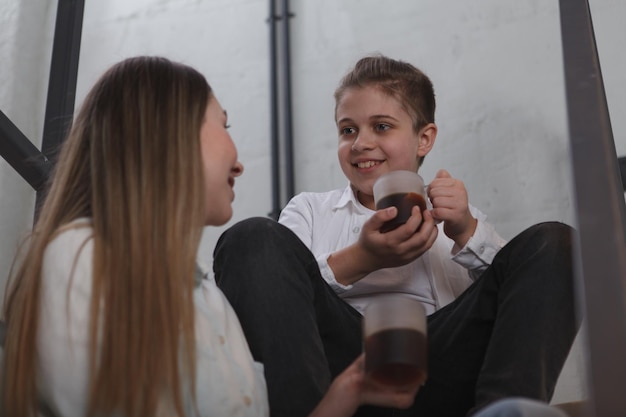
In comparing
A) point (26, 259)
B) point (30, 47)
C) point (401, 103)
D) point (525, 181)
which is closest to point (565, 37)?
point (26, 259)

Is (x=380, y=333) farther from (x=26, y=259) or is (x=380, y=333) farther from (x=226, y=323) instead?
(x=26, y=259)

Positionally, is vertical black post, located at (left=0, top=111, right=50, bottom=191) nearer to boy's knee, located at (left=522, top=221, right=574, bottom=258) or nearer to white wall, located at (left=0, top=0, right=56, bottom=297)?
boy's knee, located at (left=522, top=221, right=574, bottom=258)

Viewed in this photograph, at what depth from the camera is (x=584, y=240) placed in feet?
1.96

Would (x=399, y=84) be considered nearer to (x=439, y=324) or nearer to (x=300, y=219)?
(x=300, y=219)

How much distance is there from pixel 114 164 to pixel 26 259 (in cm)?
14

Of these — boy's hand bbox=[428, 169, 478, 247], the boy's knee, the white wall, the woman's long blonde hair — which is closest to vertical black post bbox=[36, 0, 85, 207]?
the woman's long blonde hair

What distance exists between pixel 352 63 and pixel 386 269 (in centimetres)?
99

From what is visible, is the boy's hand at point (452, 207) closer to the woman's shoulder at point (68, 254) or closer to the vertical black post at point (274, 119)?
the woman's shoulder at point (68, 254)

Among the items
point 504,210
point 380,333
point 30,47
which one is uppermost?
point 30,47

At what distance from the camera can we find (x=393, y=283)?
141 cm

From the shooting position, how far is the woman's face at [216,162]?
0.99 metres

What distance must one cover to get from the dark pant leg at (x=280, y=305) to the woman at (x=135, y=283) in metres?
0.03

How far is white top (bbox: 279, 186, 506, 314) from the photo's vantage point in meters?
1.32

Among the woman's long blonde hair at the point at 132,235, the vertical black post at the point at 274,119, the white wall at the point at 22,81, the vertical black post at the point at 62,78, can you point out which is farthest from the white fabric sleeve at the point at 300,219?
the white wall at the point at 22,81
